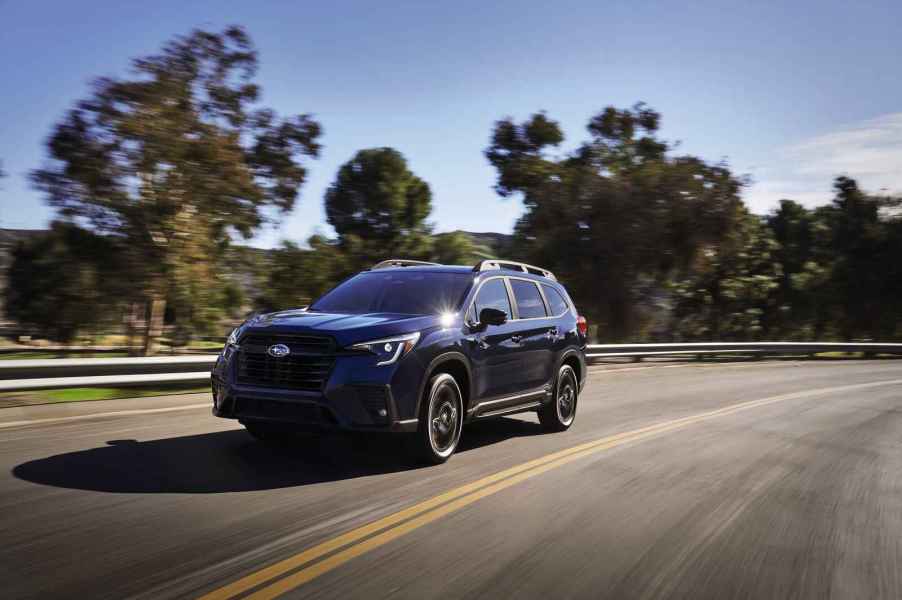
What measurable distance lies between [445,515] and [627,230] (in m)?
24.3

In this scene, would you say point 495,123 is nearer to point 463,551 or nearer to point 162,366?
point 162,366

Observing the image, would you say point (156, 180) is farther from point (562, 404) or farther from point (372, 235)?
point (372, 235)

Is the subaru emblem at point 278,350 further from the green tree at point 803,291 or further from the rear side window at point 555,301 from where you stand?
the green tree at point 803,291

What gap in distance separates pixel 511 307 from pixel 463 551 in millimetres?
4417

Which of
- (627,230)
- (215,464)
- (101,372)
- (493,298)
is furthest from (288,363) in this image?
(627,230)

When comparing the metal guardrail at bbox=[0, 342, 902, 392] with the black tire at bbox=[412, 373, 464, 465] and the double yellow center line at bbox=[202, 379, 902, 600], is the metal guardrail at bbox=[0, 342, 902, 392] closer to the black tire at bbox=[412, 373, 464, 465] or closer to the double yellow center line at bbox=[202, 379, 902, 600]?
the black tire at bbox=[412, 373, 464, 465]

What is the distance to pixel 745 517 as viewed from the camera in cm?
638

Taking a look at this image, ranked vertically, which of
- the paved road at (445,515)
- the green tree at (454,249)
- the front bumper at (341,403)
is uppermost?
the green tree at (454,249)

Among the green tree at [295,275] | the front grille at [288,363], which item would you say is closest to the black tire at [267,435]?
the front grille at [288,363]

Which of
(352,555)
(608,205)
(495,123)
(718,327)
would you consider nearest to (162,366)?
(352,555)

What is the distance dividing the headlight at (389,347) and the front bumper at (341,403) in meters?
0.08

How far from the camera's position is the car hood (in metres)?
7.02

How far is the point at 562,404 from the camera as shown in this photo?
10273 mm

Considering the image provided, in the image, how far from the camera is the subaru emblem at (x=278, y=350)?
7039mm
